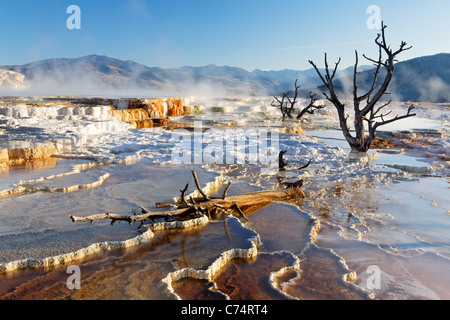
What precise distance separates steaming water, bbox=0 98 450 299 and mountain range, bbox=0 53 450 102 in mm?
26859

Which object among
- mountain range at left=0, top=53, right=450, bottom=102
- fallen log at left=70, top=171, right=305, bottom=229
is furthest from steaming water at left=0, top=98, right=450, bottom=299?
mountain range at left=0, top=53, right=450, bottom=102

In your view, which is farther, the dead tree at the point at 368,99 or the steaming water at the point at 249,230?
the dead tree at the point at 368,99

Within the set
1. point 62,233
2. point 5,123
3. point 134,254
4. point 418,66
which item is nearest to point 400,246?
point 134,254

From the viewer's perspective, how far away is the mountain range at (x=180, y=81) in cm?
4906

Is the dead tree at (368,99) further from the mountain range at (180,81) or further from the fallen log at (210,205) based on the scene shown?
the mountain range at (180,81)

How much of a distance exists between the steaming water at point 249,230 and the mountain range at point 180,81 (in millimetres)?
26859

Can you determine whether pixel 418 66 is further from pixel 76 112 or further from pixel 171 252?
pixel 171 252

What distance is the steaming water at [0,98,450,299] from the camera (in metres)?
2.26

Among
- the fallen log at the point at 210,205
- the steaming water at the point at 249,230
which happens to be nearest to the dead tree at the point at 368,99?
the steaming water at the point at 249,230

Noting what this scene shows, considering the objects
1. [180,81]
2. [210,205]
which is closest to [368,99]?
[210,205]

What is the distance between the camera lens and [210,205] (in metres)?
3.47

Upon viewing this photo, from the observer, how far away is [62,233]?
2.91 metres

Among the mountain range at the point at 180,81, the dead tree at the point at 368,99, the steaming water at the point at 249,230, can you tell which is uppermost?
the mountain range at the point at 180,81

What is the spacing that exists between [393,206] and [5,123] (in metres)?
10.3
